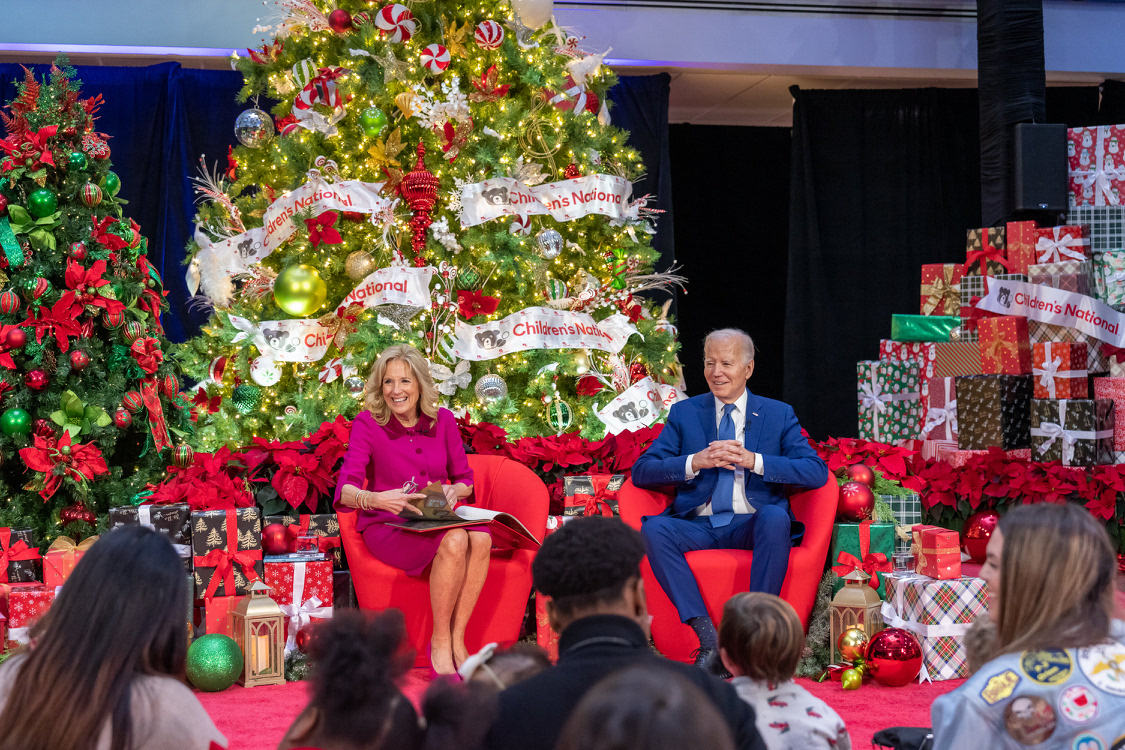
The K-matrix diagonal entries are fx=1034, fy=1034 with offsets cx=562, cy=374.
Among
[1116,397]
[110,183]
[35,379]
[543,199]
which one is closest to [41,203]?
[110,183]

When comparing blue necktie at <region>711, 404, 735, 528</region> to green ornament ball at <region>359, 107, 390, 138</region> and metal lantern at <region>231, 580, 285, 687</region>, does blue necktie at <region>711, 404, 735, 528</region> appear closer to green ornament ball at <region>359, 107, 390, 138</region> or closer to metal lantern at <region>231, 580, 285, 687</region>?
metal lantern at <region>231, 580, 285, 687</region>

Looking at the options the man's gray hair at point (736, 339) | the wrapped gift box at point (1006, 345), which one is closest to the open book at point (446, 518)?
the man's gray hair at point (736, 339)

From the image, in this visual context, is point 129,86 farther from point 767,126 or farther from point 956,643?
point 956,643

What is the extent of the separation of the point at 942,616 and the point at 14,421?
3.69 m

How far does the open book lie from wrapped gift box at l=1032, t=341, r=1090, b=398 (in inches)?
148

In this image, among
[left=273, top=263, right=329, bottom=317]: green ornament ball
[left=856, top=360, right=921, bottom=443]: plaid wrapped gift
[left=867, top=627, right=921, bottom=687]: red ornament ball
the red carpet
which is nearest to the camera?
the red carpet

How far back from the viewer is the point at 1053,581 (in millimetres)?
1535

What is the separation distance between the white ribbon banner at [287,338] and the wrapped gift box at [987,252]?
4.04 meters

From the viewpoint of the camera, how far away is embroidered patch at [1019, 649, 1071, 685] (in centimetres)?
150

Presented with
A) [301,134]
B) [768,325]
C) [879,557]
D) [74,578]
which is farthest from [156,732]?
[768,325]

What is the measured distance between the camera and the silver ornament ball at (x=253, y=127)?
582 cm

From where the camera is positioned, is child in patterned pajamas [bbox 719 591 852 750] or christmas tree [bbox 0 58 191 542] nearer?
child in patterned pajamas [bbox 719 591 852 750]

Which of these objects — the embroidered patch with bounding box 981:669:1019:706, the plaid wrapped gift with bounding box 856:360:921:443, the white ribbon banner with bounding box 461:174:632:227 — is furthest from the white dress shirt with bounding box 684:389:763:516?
the plaid wrapped gift with bounding box 856:360:921:443

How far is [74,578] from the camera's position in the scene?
1.49 m
